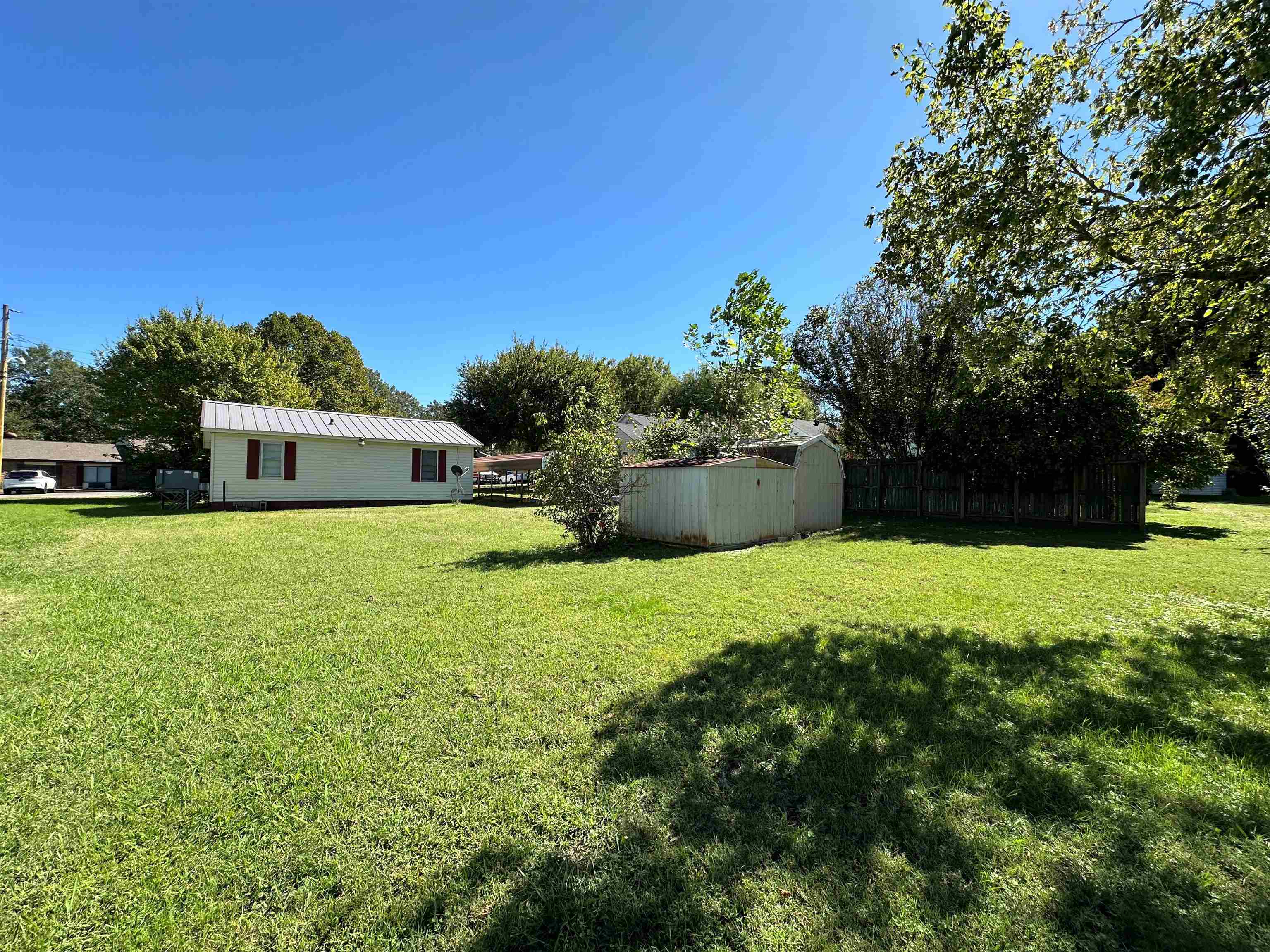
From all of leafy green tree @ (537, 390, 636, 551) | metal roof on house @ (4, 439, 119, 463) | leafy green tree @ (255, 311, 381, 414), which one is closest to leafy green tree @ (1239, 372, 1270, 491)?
leafy green tree @ (537, 390, 636, 551)

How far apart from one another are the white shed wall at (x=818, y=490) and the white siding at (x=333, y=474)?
513 inches

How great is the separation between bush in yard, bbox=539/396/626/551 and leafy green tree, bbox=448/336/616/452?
1829cm

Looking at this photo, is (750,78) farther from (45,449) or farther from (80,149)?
(45,449)

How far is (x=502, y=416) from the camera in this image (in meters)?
27.7

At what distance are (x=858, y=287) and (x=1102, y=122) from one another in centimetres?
1131

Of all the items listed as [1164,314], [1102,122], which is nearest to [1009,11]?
[1102,122]

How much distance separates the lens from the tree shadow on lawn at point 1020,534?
9.69 metres

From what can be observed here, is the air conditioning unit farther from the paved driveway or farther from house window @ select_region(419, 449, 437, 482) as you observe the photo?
house window @ select_region(419, 449, 437, 482)

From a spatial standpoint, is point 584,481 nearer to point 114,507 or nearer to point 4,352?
point 114,507

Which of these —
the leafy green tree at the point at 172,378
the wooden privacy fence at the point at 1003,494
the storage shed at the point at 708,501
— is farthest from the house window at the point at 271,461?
the wooden privacy fence at the point at 1003,494

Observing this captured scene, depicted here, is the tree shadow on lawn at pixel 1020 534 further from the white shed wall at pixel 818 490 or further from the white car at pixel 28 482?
the white car at pixel 28 482

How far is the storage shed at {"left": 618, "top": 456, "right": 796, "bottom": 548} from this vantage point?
351 inches

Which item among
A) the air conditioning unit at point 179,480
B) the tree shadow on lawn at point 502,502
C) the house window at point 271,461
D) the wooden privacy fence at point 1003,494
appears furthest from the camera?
the tree shadow on lawn at point 502,502

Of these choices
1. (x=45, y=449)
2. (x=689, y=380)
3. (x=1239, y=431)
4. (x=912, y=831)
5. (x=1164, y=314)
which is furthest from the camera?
(x=689, y=380)
